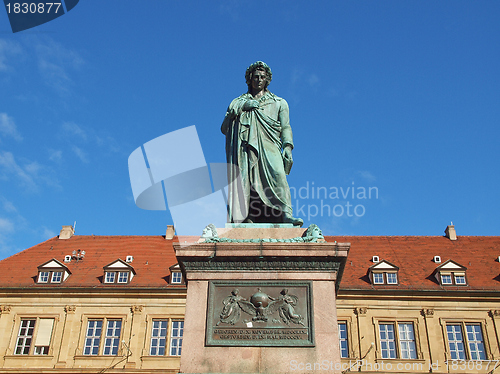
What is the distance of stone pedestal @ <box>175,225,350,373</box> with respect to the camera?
6.29m

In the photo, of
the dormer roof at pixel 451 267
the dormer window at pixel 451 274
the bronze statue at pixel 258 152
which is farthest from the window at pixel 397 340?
the bronze statue at pixel 258 152

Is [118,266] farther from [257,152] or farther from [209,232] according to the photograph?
[209,232]

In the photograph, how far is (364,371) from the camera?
29828 millimetres

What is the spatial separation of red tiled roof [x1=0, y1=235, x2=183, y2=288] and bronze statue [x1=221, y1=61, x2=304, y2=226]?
2459 centimetres

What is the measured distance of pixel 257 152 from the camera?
879 cm

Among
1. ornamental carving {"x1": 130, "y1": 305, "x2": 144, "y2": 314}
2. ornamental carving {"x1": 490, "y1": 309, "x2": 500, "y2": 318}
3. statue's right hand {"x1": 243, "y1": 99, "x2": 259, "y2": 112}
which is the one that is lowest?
statue's right hand {"x1": 243, "y1": 99, "x2": 259, "y2": 112}

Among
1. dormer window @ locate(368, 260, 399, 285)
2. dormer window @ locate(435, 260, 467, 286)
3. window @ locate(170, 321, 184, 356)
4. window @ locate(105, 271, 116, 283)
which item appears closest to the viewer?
window @ locate(170, 321, 184, 356)

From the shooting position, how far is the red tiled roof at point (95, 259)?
109 ft

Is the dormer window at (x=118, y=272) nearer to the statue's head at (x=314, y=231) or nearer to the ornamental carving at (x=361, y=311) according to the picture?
the ornamental carving at (x=361, y=311)

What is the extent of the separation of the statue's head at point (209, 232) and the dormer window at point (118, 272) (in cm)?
2704

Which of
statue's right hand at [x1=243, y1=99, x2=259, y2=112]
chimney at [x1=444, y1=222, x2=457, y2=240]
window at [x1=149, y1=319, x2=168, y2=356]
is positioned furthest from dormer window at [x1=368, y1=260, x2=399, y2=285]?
statue's right hand at [x1=243, y1=99, x2=259, y2=112]

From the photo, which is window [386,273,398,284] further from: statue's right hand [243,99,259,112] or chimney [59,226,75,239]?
statue's right hand [243,99,259,112]

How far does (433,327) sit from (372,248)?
7214 millimetres

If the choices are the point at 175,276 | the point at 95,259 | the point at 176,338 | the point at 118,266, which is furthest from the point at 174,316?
the point at 95,259
